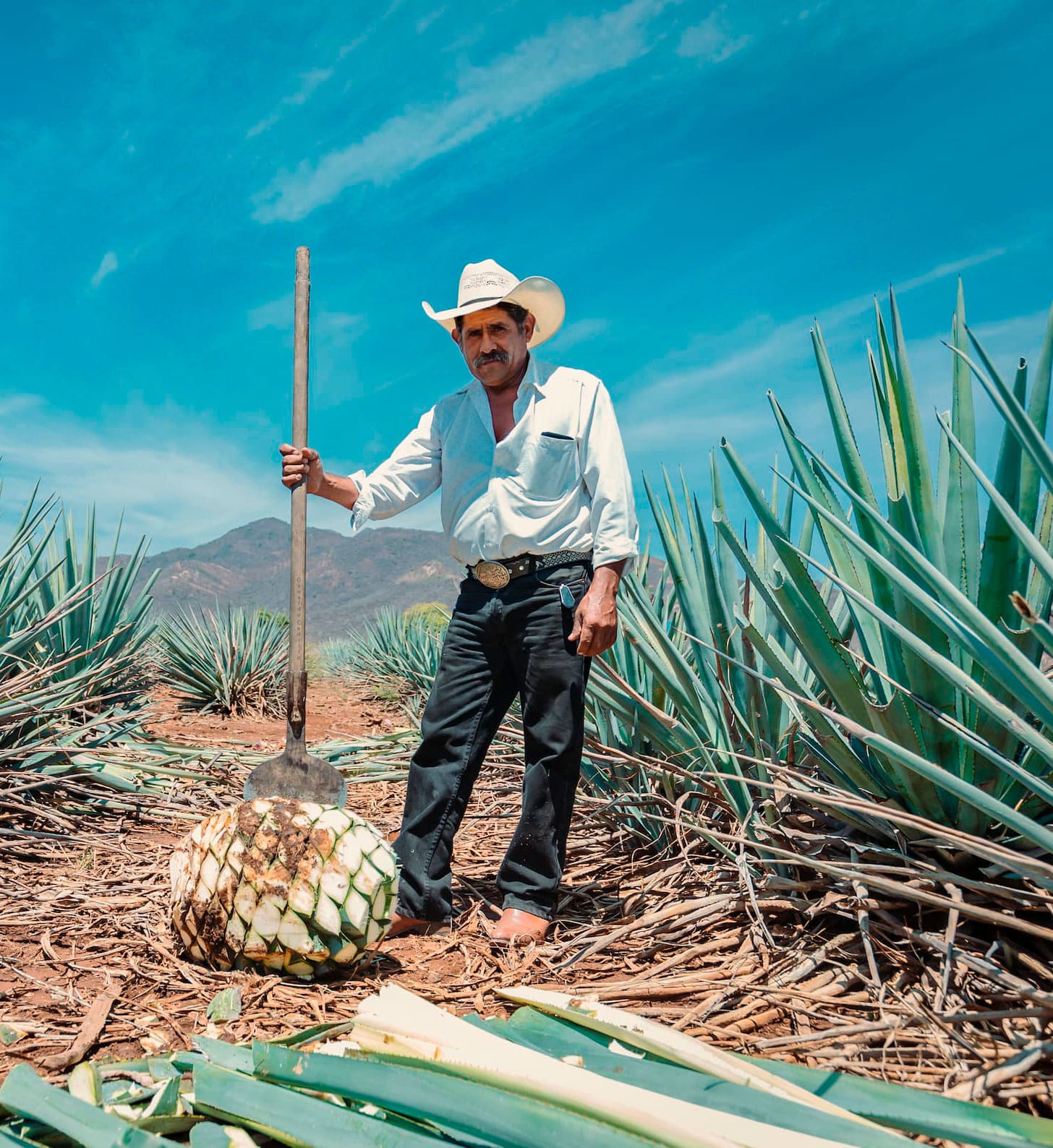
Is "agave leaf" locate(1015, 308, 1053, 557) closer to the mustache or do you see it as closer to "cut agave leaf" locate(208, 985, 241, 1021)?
the mustache

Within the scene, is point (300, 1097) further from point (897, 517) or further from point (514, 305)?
point (514, 305)

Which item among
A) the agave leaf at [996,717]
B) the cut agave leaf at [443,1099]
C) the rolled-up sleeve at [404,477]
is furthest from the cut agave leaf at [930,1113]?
the rolled-up sleeve at [404,477]

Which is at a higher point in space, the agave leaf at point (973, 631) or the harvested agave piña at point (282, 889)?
the agave leaf at point (973, 631)

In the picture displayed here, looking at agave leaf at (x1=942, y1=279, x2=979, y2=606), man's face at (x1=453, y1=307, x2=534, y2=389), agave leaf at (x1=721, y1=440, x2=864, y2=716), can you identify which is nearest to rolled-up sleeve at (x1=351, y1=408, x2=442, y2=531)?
man's face at (x1=453, y1=307, x2=534, y2=389)

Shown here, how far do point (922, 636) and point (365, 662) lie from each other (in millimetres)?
8425

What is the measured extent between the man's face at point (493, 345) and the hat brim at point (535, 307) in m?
0.04

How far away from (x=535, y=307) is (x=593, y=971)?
5.31 feet

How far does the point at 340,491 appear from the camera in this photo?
8.25 ft

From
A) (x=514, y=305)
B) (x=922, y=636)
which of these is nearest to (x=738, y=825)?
(x=922, y=636)

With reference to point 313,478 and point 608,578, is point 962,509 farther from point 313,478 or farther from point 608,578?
point 313,478

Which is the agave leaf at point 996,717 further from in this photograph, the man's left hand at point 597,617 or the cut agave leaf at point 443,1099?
the man's left hand at point 597,617

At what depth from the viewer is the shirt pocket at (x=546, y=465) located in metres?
2.29

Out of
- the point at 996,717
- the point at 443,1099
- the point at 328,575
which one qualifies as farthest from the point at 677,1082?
the point at 328,575

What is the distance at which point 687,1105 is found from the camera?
2.95 ft
